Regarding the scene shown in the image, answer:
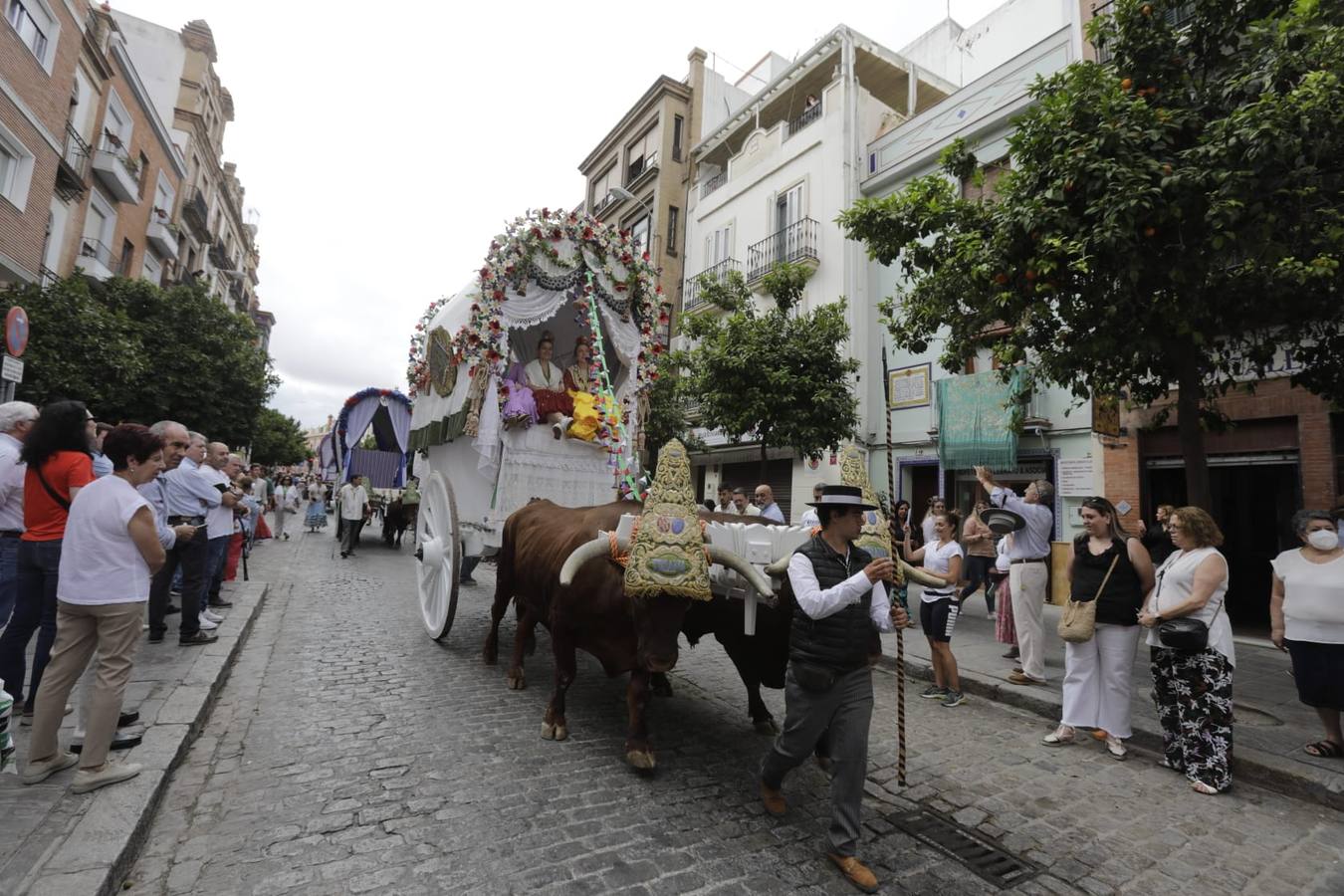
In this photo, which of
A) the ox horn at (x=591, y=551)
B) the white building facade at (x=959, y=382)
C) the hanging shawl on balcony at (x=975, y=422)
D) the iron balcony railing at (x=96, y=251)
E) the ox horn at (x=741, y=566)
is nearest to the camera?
the ox horn at (x=741, y=566)

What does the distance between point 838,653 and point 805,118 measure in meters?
18.2

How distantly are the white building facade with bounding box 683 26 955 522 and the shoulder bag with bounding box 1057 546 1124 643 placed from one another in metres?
9.68

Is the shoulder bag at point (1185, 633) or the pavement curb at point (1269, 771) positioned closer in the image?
the pavement curb at point (1269, 771)

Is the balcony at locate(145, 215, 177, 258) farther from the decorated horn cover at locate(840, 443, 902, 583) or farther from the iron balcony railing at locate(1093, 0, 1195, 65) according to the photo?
the decorated horn cover at locate(840, 443, 902, 583)

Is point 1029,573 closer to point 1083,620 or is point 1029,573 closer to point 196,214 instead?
point 1083,620

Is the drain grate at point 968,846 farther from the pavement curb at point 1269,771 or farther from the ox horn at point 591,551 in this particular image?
the pavement curb at point 1269,771

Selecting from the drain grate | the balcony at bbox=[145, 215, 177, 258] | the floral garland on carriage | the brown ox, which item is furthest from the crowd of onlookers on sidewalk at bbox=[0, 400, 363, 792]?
the balcony at bbox=[145, 215, 177, 258]

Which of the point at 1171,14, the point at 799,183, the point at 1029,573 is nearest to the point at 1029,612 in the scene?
the point at 1029,573

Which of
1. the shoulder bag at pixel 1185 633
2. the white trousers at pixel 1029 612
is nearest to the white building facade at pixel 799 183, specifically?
the white trousers at pixel 1029 612

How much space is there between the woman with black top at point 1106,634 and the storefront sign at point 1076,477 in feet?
24.6

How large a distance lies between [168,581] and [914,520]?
13.1 m

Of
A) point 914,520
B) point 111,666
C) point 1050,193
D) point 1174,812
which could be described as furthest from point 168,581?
point 914,520

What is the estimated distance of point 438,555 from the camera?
239 inches

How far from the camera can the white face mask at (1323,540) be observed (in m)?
4.20
